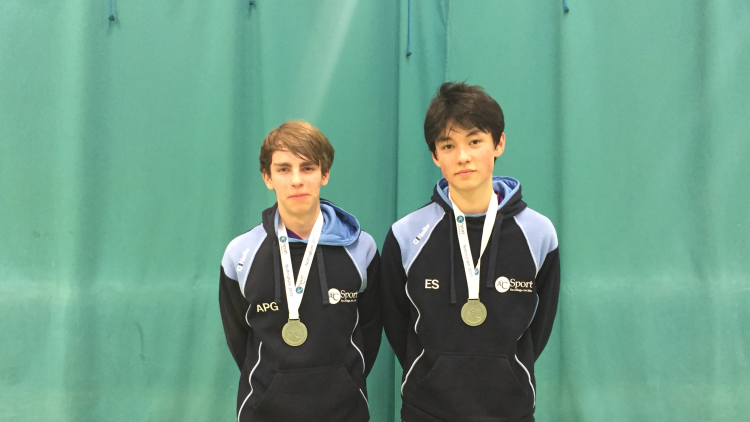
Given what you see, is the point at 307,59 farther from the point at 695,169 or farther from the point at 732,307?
the point at 732,307

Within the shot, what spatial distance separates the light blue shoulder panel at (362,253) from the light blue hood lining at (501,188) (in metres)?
0.39

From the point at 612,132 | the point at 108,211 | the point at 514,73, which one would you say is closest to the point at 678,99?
the point at 612,132

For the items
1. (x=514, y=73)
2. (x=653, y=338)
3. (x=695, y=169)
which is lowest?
(x=653, y=338)

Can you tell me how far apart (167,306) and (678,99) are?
125 inches

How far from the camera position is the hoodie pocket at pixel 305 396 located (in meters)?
1.64

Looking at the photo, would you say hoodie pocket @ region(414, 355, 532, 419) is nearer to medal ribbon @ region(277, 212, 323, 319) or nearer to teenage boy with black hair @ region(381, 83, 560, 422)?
teenage boy with black hair @ region(381, 83, 560, 422)

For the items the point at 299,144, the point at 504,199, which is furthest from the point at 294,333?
the point at 504,199

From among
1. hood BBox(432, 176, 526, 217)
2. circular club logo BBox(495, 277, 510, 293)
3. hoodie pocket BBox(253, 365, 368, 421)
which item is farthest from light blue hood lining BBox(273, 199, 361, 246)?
circular club logo BBox(495, 277, 510, 293)

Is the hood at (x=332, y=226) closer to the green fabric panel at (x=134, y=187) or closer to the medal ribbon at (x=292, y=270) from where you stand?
the medal ribbon at (x=292, y=270)

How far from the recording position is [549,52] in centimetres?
258

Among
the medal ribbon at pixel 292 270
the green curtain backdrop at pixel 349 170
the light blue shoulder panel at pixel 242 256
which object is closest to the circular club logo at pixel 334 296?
the medal ribbon at pixel 292 270

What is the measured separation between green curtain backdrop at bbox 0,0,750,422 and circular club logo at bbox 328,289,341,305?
0.88 m

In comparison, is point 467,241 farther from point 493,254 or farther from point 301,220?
point 301,220

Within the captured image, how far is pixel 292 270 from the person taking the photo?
177cm
